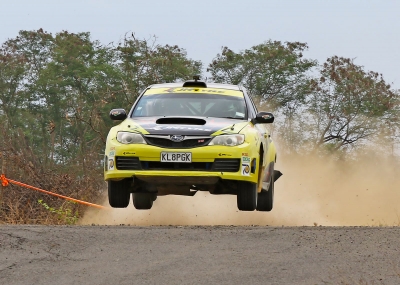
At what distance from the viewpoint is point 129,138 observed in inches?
423

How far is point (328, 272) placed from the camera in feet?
24.1

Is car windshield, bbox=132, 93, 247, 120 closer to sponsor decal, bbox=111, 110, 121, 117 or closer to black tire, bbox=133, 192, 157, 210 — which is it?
sponsor decal, bbox=111, 110, 121, 117

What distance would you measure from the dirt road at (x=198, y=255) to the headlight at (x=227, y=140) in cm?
98

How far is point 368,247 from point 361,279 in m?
1.69

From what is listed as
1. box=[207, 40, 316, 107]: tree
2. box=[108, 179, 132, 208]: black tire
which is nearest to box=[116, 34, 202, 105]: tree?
box=[207, 40, 316, 107]: tree

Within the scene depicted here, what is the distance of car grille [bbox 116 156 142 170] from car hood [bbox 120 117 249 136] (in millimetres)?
326

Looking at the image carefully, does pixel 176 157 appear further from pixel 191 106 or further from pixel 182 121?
pixel 191 106

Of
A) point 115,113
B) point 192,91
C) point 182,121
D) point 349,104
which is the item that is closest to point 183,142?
point 182,121

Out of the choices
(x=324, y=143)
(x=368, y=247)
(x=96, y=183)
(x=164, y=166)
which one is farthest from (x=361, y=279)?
(x=324, y=143)

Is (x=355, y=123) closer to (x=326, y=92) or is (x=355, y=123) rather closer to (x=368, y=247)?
(x=326, y=92)

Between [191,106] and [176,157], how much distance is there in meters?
1.43

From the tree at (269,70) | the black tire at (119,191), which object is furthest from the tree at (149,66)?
the black tire at (119,191)

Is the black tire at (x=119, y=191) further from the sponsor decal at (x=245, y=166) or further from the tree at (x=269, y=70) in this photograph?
the tree at (x=269, y=70)

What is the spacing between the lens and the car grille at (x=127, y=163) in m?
10.6
